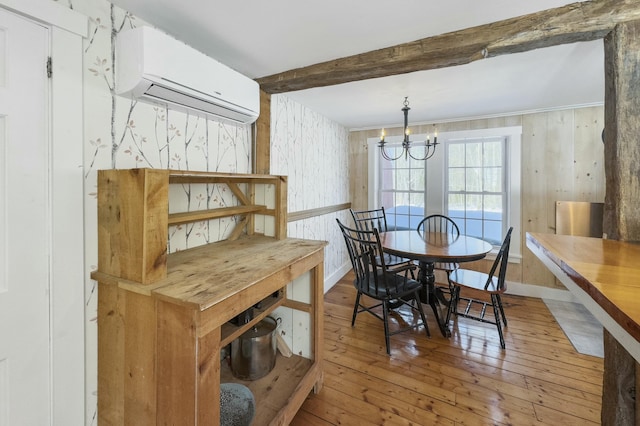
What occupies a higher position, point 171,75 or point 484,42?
point 484,42

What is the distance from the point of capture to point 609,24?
1.24 m

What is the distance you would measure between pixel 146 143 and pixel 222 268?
0.83 metres

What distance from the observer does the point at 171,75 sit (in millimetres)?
1323

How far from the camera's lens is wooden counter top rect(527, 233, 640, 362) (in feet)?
1.70

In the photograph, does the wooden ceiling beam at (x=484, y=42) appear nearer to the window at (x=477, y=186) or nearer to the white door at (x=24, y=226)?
the white door at (x=24, y=226)

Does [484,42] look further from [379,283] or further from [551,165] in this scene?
[551,165]

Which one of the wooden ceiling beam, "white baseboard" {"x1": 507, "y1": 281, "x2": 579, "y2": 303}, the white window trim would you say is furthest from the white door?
"white baseboard" {"x1": 507, "y1": 281, "x2": 579, "y2": 303}

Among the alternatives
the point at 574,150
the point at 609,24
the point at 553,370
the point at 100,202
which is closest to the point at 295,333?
the point at 100,202

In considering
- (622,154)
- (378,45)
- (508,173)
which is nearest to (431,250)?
(622,154)

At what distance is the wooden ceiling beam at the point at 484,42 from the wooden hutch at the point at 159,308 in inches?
50.1

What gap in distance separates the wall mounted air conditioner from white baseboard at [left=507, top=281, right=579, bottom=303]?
374cm

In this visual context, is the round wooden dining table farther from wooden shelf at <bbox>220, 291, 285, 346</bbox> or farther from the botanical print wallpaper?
wooden shelf at <bbox>220, 291, 285, 346</bbox>

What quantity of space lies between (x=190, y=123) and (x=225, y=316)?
1.26m

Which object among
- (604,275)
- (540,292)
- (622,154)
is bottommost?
(540,292)
